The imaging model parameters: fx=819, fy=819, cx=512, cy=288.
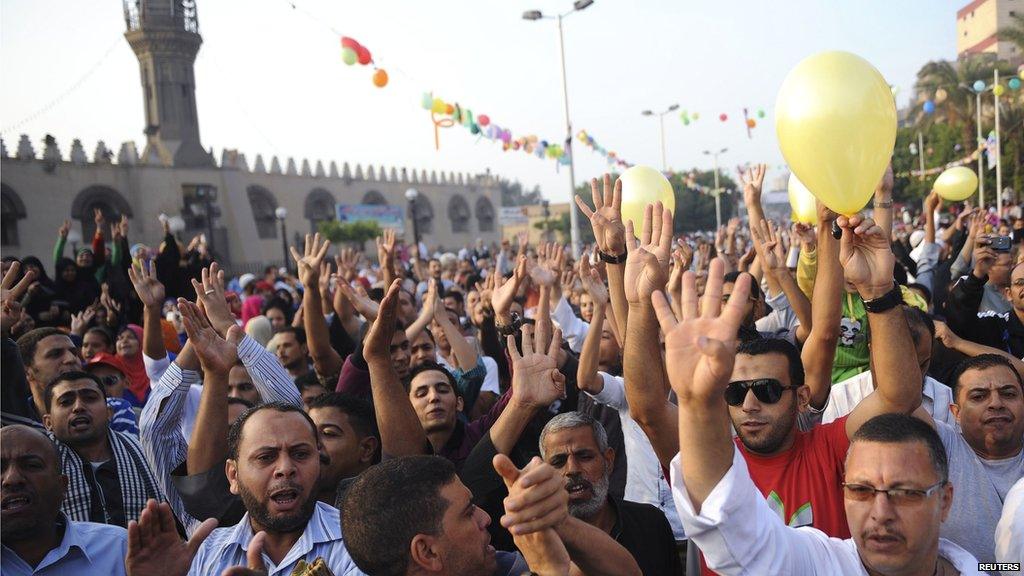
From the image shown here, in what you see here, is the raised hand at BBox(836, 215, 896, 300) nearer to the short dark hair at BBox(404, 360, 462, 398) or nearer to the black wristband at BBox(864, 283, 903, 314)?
the black wristband at BBox(864, 283, 903, 314)

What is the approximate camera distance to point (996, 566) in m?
A: 2.29

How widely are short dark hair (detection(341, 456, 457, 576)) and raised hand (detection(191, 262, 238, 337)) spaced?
2.07m

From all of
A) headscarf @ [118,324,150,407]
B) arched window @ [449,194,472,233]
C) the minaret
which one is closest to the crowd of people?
headscarf @ [118,324,150,407]

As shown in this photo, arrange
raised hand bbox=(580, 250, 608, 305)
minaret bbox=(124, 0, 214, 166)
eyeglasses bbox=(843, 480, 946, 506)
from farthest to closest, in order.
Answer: minaret bbox=(124, 0, 214, 166)
raised hand bbox=(580, 250, 608, 305)
eyeglasses bbox=(843, 480, 946, 506)

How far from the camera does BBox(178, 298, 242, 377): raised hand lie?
333cm

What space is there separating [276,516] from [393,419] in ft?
2.20

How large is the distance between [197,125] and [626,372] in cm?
4036

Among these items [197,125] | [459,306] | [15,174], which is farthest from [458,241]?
[459,306]

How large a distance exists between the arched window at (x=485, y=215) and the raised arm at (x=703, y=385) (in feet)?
173

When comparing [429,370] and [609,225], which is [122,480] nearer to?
[429,370]

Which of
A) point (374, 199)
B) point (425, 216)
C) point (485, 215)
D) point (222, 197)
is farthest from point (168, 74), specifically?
point (485, 215)

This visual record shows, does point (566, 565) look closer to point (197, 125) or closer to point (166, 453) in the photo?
point (166, 453)

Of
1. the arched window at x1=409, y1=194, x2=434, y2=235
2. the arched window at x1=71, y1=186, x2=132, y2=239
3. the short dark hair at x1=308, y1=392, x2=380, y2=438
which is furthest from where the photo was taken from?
the arched window at x1=409, y1=194, x2=434, y2=235

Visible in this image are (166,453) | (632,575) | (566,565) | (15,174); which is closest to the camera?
(566,565)
